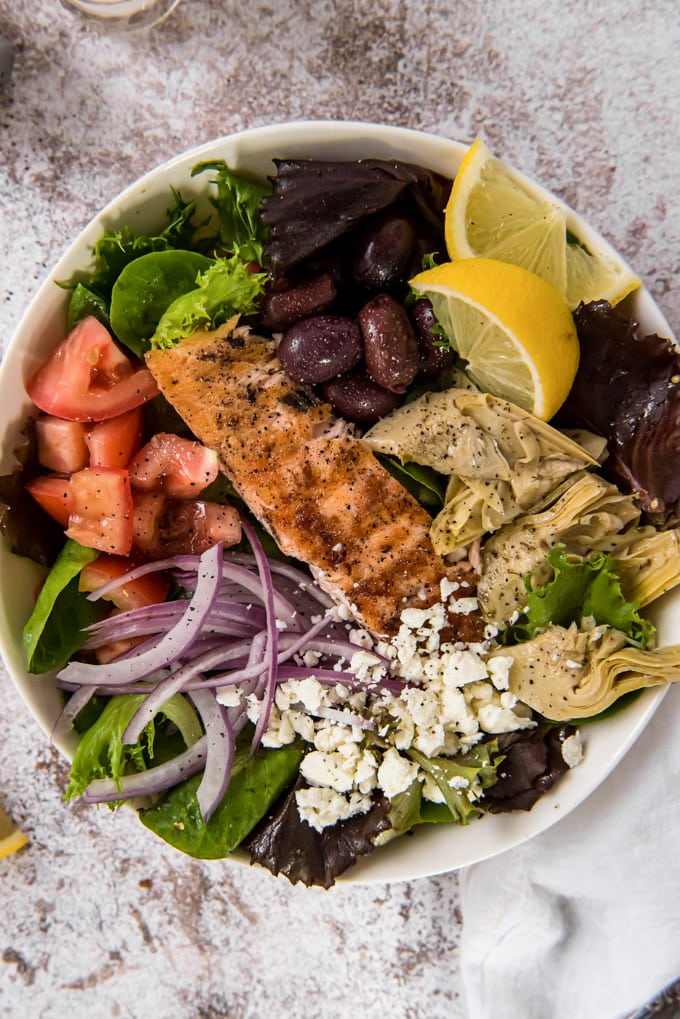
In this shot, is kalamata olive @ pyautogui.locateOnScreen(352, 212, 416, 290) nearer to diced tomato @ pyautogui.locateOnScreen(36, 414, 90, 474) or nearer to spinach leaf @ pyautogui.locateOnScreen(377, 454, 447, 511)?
spinach leaf @ pyautogui.locateOnScreen(377, 454, 447, 511)

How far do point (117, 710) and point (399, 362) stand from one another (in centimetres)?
118

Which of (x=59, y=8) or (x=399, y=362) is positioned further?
(x=59, y=8)

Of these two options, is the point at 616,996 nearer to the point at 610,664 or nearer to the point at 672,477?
the point at 610,664

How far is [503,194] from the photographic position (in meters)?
2.07

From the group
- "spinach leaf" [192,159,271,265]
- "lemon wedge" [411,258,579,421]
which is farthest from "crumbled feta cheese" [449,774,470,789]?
"spinach leaf" [192,159,271,265]

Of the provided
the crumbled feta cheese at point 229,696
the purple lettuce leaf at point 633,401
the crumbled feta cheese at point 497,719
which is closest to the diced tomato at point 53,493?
the crumbled feta cheese at point 229,696

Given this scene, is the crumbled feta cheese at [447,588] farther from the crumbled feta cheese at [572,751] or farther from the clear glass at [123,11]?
the clear glass at [123,11]

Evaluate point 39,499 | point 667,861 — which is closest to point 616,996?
point 667,861

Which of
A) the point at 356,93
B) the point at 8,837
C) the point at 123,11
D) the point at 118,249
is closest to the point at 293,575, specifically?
the point at 118,249

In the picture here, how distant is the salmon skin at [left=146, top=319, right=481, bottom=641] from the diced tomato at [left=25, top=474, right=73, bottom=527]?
36cm

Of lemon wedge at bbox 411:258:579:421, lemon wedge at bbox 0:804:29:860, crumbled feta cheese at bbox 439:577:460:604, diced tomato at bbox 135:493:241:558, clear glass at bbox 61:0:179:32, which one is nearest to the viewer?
lemon wedge at bbox 411:258:579:421

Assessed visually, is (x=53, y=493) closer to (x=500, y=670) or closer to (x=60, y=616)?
(x=60, y=616)

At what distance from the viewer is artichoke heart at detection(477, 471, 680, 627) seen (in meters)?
2.05

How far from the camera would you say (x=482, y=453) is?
2.05m
